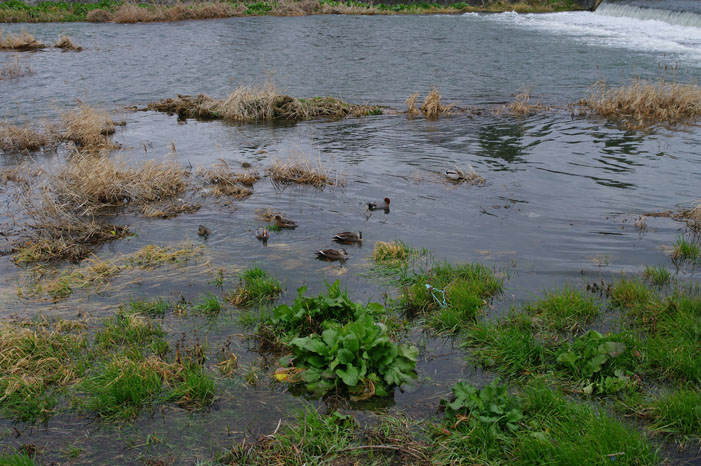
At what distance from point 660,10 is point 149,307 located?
4231cm

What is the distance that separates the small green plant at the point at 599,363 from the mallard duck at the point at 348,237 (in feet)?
13.3

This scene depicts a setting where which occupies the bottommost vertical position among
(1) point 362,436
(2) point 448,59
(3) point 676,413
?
(1) point 362,436

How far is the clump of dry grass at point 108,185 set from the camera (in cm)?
1022

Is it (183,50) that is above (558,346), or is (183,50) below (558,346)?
above

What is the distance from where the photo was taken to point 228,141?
50.9 feet

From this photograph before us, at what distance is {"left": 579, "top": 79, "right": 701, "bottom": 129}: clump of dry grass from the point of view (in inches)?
665

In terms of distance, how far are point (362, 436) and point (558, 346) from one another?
8.26 ft

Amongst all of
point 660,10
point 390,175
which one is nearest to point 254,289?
point 390,175

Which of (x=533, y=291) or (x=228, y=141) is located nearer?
Result: (x=533, y=291)

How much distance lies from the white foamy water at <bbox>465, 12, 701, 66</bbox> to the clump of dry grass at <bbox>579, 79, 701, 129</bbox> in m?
8.54

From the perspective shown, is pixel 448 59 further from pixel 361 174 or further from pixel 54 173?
pixel 54 173

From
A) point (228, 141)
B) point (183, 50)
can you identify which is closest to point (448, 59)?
point (183, 50)

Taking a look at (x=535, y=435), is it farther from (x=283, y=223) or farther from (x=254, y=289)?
(x=283, y=223)

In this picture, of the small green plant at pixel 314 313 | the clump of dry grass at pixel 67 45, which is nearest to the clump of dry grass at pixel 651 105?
the small green plant at pixel 314 313
